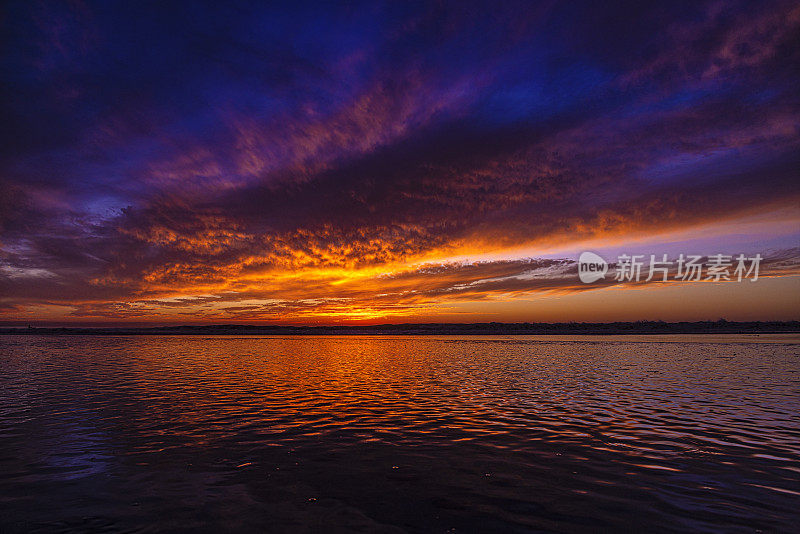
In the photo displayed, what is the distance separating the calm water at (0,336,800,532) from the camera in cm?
997

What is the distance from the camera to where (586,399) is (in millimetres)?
25234

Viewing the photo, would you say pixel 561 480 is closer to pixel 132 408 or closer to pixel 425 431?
pixel 425 431

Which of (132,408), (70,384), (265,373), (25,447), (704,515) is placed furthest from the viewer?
(265,373)

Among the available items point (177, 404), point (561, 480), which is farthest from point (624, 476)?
point (177, 404)

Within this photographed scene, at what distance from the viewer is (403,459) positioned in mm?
14312

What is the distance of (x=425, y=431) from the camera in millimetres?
18016

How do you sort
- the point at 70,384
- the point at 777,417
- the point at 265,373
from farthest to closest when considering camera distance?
the point at 265,373, the point at 70,384, the point at 777,417

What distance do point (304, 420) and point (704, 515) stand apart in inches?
639

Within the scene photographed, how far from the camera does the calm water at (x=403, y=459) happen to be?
9969mm

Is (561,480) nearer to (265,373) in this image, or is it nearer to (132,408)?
(132,408)

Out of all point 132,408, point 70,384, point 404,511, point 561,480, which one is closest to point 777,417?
point 561,480

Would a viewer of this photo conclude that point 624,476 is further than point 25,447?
No

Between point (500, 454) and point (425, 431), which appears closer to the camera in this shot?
point (500, 454)

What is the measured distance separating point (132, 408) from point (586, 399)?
26.9 metres
